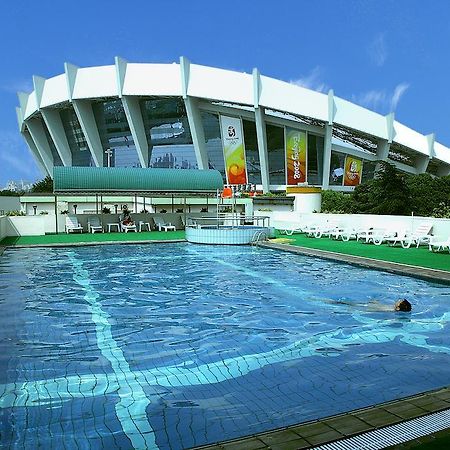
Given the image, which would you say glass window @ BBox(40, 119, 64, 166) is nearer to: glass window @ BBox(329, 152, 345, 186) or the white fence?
glass window @ BBox(329, 152, 345, 186)

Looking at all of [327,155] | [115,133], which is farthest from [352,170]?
[115,133]

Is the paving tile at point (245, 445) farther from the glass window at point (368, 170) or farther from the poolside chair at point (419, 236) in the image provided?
the glass window at point (368, 170)

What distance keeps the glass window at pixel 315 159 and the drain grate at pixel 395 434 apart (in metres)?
48.2

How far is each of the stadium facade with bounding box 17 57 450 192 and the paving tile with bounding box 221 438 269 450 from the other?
1684 inches

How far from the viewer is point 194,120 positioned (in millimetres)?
45969

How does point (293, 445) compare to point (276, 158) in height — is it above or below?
below

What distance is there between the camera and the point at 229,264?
12219 mm

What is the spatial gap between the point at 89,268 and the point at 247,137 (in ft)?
128

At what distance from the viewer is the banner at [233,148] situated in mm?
47375

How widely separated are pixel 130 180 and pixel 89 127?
29.4 meters

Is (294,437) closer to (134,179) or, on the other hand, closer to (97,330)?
(97,330)

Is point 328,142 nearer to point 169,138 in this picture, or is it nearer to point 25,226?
point 169,138

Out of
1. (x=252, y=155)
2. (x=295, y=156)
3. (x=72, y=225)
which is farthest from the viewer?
(x=252, y=155)

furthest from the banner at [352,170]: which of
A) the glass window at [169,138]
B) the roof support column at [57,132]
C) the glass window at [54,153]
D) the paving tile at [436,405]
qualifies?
the paving tile at [436,405]
